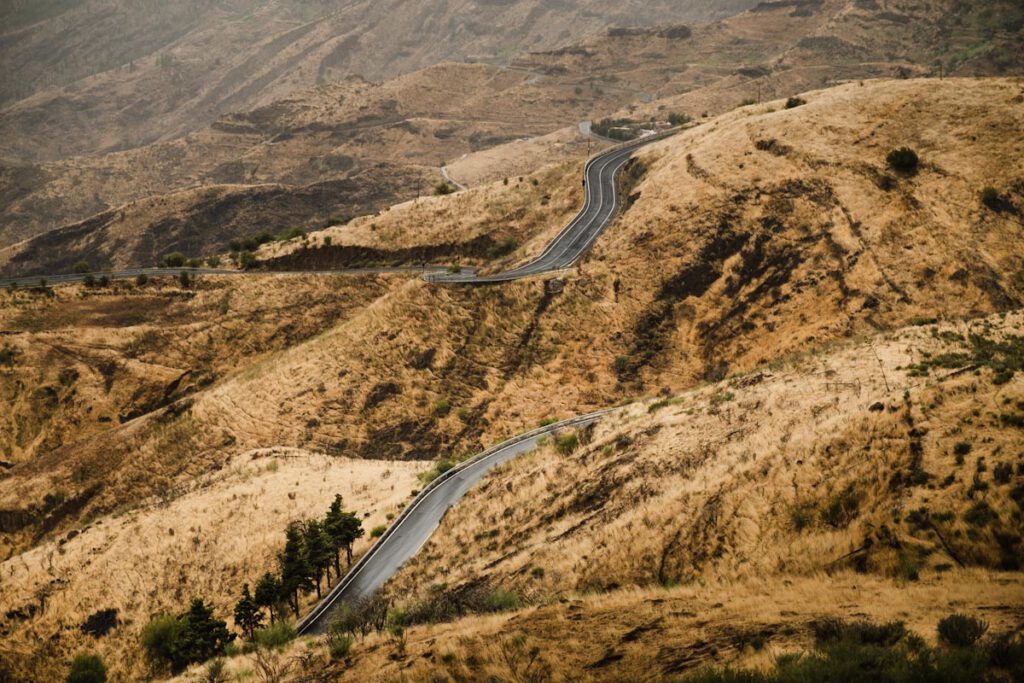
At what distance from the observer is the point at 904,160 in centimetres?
5338

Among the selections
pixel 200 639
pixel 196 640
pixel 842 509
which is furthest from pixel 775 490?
pixel 196 640

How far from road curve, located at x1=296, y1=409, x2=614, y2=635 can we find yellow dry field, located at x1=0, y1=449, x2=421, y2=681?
5.08ft

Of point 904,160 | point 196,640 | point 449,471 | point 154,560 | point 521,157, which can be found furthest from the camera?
point 521,157

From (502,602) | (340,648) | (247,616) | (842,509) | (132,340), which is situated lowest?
(247,616)

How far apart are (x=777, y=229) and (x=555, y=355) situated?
66.7 ft

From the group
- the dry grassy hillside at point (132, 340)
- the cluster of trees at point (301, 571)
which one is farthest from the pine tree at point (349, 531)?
the dry grassy hillside at point (132, 340)

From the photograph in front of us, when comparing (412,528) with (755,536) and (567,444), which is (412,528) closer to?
(567,444)

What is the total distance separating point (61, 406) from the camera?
199ft

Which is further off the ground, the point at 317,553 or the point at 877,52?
the point at 877,52

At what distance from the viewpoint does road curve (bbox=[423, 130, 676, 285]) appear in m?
61.4

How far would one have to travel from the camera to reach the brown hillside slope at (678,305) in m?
47.9

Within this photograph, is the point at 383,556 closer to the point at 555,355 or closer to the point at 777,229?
the point at 555,355

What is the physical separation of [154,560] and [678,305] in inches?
1572

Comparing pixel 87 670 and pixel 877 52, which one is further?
pixel 877 52
